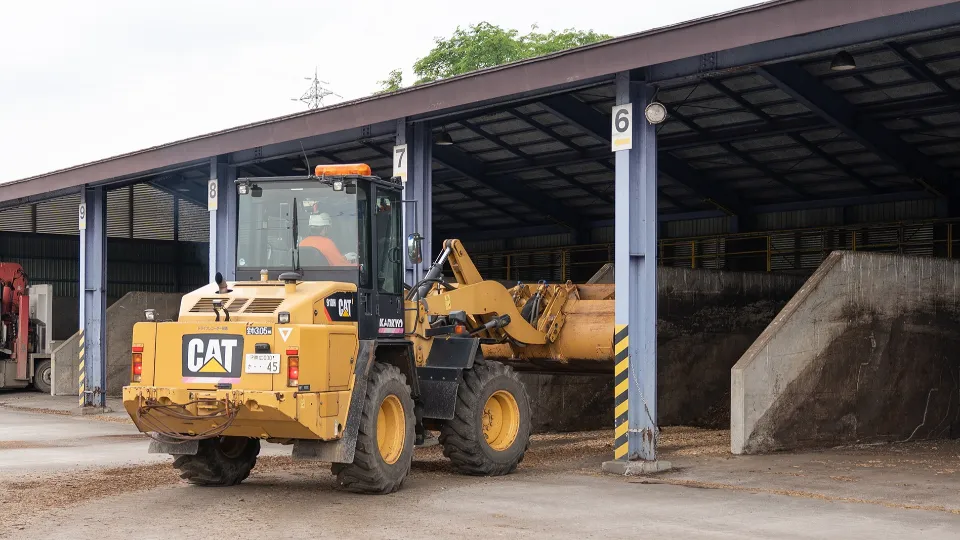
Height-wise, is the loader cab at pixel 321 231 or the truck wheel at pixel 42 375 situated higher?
the loader cab at pixel 321 231

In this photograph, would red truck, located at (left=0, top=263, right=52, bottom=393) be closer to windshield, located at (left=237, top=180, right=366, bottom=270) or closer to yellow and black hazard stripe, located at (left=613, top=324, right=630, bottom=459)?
windshield, located at (left=237, top=180, right=366, bottom=270)

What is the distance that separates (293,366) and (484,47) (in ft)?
146

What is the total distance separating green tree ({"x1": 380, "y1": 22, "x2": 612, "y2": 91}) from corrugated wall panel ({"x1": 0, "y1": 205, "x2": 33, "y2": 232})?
23134mm

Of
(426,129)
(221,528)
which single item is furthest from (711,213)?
(221,528)

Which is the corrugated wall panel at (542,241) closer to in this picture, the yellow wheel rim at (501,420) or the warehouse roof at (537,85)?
the warehouse roof at (537,85)

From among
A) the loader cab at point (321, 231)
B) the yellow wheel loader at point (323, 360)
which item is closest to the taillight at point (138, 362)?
the yellow wheel loader at point (323, 360)

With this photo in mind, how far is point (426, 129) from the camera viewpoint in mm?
17219

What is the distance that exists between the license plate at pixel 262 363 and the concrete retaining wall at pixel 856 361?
654 cm

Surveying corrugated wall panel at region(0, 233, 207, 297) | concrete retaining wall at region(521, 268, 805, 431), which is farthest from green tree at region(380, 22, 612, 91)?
concrete retaining wall at region(521, 268, 805, 431)

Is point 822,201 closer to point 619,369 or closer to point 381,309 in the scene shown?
point 619,369

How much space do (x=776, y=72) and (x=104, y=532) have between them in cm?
1172

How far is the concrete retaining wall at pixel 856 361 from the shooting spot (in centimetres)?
1498

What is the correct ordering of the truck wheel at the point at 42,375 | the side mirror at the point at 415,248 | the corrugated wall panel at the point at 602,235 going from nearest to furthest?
the side mirror at the point at 415,248, the truck wheel at the point at 42,375, the corrugated wall panel at the point at 602,235

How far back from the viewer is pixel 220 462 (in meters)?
11.8
